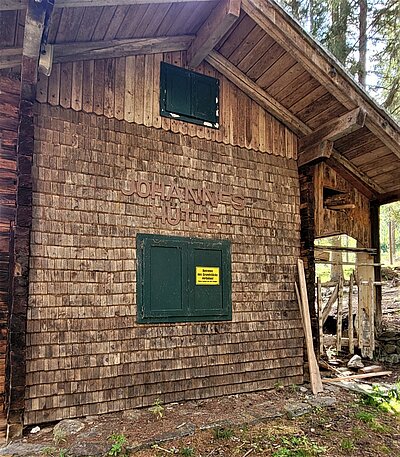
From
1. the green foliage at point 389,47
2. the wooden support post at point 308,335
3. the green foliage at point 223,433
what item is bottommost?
the green foliage at point 223,433

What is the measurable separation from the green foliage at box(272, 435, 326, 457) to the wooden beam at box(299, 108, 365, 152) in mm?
4061

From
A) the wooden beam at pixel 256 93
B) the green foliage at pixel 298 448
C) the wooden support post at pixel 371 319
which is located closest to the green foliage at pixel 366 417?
the green foliage at pixel 298 448

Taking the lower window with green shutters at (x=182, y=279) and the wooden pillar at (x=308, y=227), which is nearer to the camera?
the lower window with green shutters at (x=182, y=279)

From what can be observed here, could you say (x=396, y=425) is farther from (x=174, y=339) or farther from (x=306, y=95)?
(x=306, y=95)

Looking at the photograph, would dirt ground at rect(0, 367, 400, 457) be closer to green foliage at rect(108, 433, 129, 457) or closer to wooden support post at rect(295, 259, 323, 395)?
green foliage at rect(108, 433, 129, 457)

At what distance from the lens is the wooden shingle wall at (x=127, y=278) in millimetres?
4715

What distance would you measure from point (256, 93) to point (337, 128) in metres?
1.33

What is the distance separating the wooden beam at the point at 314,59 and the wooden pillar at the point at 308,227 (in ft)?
3.99

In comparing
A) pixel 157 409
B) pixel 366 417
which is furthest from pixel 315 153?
pixel 157 409

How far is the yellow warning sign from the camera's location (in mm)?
5695

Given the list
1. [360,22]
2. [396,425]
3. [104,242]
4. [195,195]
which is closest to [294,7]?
[360,22]

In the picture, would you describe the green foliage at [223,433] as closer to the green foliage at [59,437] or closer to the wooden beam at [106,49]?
the green foliage at [59,437]

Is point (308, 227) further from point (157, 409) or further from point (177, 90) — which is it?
point (157, 409)

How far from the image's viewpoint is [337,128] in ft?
19.9
